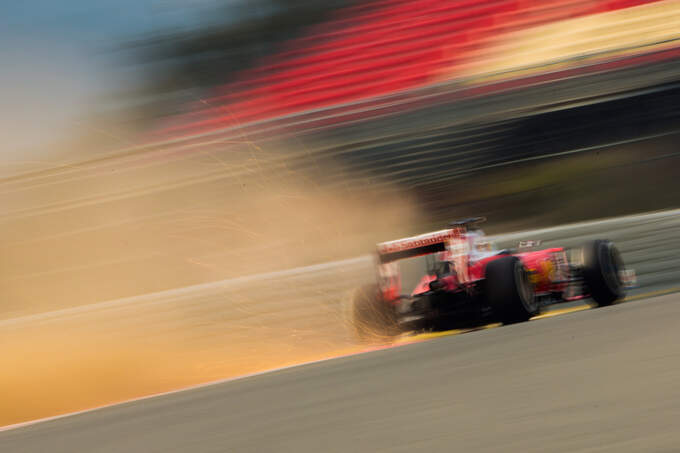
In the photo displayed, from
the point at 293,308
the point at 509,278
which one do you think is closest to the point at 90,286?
the point at 293,308

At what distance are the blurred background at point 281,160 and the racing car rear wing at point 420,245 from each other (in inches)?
28.5

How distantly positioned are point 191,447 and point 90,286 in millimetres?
8343

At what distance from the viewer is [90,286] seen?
11.0 m

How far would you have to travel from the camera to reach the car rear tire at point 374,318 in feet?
23.7

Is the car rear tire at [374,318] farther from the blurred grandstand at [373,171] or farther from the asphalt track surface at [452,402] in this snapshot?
the blurred grandstand at [373,171]

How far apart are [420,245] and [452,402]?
406cm

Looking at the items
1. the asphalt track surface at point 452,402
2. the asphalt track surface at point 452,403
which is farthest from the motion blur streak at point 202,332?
the asphalt track surface at point 452,403

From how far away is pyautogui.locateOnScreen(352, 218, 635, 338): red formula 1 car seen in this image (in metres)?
6.90

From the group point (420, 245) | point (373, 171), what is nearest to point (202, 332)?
point (420, 245)

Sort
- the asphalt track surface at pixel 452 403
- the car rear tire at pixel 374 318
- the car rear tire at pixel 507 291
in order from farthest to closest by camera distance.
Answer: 1. the car rear tire at pixel 374 318
2. the car rear tire at pixel 507 291
3. the asphalt track surface at pixel 452 403

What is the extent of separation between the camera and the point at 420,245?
7047mm

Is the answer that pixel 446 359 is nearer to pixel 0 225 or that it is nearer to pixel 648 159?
pixel 648 159

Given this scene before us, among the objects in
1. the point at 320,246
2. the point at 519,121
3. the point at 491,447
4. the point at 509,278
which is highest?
the point at 519,121

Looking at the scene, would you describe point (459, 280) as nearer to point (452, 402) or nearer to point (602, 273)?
point (602, 273)
